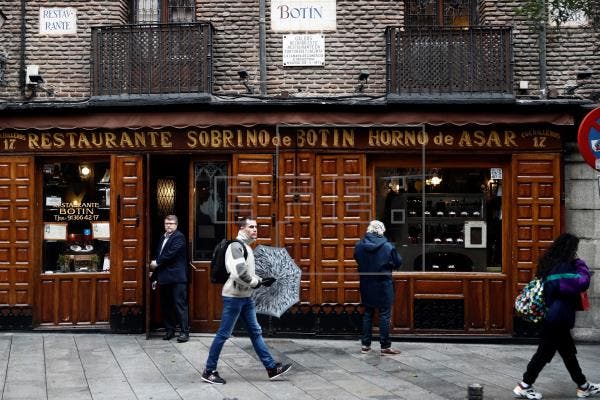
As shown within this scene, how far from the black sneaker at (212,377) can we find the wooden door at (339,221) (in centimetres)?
332

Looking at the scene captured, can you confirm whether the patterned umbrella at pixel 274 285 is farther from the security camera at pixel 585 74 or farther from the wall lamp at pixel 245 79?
the security camera at pixel 585 74

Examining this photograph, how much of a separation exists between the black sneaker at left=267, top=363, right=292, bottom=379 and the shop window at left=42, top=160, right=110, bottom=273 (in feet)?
14.8

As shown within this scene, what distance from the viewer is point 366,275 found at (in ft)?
32.9

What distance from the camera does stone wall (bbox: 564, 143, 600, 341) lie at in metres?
11.4

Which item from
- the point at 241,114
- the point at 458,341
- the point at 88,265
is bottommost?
the point at 458,341

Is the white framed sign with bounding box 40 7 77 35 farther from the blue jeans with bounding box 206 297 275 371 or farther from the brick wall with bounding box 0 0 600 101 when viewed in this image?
the blue jeans with bounding box 206 297 275 371

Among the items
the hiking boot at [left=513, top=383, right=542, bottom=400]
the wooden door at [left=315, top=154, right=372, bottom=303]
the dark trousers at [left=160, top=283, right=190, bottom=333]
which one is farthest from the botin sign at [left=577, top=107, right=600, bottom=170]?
the dark trousers at [left=160, top=283, right=190, bottom=333]

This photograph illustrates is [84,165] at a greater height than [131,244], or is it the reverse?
[84,165]

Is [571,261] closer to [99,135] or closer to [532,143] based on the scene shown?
[532,143]

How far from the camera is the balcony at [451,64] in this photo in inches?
448

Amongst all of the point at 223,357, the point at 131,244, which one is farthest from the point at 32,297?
the point at 223,357

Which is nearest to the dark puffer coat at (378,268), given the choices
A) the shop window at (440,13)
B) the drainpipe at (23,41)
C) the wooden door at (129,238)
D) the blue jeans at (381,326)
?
the blue jeans at (381,326)

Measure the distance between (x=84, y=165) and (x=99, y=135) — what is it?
70cm

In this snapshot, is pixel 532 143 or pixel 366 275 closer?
pixel 366 275
